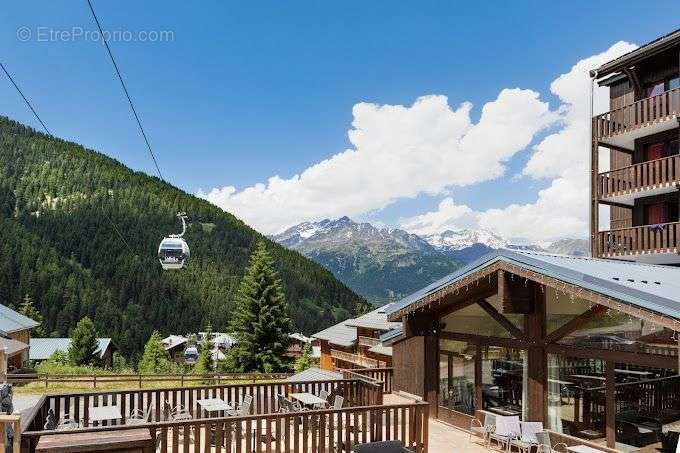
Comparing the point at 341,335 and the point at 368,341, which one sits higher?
the point at 368,341

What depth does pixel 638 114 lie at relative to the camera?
1770 centimetres

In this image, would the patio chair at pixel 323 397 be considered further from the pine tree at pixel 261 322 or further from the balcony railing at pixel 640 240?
the pine tree at pixel 261 322

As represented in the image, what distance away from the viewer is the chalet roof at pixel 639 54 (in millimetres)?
16547

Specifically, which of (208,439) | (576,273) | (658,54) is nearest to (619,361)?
(576,273)

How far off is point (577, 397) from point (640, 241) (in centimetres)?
969

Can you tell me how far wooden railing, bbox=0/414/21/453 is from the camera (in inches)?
251

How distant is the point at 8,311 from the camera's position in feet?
137

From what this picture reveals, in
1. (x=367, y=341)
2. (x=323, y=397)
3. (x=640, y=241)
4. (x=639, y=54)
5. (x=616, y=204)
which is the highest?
(x=639, y=54)

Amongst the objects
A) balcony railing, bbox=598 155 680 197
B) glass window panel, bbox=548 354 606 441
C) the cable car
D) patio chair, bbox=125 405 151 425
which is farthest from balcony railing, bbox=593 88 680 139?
patio chair, bbox=125 405 151 425

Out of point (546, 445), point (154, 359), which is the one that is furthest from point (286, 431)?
point (154, 359)

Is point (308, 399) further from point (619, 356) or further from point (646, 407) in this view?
point (646, 407)

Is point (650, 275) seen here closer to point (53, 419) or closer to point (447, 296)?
point (447, 296)

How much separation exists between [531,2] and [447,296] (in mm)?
21901

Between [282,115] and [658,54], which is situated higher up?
[282,115]
